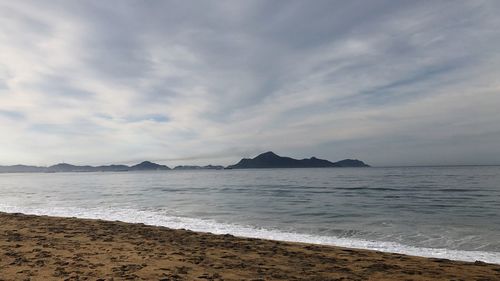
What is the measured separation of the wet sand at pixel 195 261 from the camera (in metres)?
8.63

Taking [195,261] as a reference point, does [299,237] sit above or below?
below

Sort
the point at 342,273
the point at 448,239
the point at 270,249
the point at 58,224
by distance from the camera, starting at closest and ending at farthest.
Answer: the point at 342,273 → the point at 270,249 → the point at 448,239 → the point at 58,224

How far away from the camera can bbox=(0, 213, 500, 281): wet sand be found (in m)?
8.63

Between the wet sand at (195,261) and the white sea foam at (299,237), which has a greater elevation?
the wet sand at (195,261)

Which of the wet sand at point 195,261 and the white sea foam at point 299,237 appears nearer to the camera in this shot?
the wet sand at point 195,261

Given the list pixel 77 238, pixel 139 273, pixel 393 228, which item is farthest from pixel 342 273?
pixel 393 228

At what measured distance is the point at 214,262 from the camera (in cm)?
1007

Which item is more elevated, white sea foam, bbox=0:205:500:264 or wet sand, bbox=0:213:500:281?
wet sand, bbox=0:213:500:281

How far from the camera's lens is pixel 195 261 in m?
10.1

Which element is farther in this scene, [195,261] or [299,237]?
[299,237]

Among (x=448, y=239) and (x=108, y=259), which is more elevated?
(x=108, y=259)

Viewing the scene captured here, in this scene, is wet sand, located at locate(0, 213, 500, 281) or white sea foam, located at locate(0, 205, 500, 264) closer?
wet sand, located at locate(0, 213, 500, 281)

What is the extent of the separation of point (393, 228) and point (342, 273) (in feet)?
41.1

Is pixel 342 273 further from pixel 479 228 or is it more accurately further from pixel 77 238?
pixel 479 228
